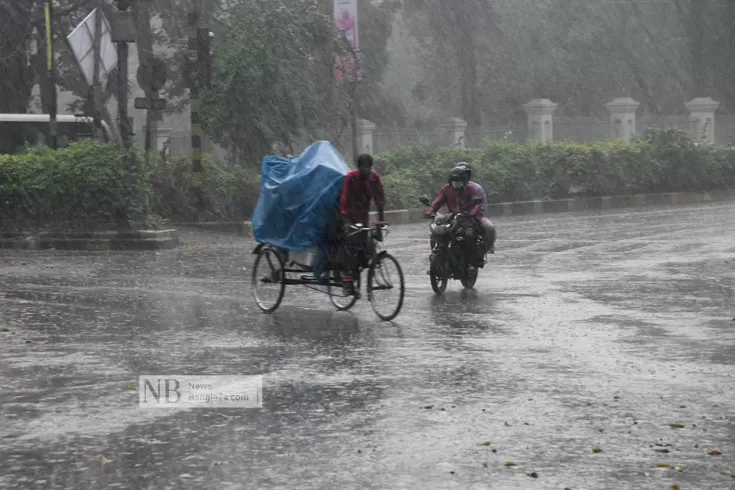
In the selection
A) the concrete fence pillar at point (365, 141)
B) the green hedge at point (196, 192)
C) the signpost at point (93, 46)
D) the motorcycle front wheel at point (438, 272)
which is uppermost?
the signpost at point (93, 46)

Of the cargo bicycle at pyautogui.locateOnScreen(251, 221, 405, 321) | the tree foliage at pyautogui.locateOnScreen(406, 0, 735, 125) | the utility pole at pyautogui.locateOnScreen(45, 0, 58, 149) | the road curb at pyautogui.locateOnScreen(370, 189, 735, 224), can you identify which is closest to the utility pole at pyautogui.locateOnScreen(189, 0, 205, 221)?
the utility pole at pyautogui.locateOnScreen(45, 0, 58, 149)

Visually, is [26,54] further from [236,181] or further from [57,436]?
[57,436]

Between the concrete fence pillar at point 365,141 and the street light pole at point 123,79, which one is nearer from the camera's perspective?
the street light pole at point 123,79

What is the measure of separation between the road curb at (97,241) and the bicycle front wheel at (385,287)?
33.5 feet

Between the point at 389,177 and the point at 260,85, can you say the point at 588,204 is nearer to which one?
the point at 389,177

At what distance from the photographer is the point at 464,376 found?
924cm

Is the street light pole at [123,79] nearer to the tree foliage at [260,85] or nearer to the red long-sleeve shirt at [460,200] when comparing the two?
the tree foliage at [260,85]

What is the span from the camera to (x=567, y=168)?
36.4 metres

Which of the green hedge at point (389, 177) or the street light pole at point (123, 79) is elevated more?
the street light pole at point (123, 79)

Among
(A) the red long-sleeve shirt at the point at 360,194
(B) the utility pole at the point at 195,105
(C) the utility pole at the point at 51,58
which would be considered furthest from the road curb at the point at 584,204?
(A) the red long-sleeve shirt at the point at 360,194

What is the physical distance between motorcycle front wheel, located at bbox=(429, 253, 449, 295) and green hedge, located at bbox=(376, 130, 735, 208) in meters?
15.7

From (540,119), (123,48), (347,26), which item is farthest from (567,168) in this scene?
(123,48)

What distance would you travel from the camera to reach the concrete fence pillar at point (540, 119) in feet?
161

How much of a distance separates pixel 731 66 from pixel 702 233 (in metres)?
39.9
